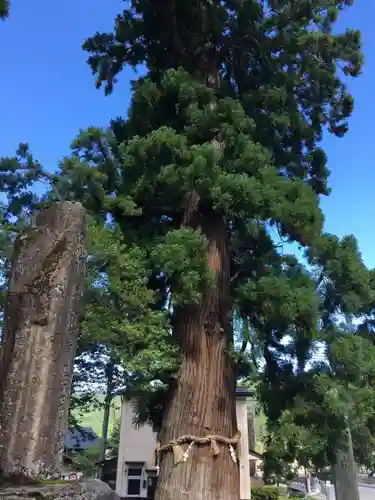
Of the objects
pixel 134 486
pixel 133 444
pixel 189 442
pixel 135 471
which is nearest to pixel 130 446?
pixel 133 444

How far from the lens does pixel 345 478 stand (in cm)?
848

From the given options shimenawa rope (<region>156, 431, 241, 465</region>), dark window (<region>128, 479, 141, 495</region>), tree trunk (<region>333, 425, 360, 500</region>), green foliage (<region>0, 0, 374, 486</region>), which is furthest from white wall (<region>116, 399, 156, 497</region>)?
shimenawa rope (<region>156, 431, 241, 465</region>)

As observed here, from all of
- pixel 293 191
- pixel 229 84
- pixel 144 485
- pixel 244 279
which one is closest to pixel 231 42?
pixel 229 84

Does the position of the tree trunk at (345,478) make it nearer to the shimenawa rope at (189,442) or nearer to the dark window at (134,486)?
the shimenawa rope at (189,442)

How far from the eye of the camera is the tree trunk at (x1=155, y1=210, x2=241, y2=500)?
17.8ft

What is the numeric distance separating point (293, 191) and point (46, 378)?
4919 millimetres

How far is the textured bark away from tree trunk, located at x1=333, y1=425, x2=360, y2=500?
7.21 meters

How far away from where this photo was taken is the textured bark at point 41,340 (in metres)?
2.46

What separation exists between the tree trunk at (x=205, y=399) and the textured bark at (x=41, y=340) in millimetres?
3304

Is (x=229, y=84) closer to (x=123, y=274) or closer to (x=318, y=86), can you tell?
(x=318, y=86)

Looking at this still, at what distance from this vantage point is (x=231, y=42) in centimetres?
842

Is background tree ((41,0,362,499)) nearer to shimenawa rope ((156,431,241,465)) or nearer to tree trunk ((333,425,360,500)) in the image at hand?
shimenawa rope ((156,431,241,465))

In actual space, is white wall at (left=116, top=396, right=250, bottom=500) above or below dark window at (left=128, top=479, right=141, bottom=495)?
above

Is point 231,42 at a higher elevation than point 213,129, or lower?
higher
